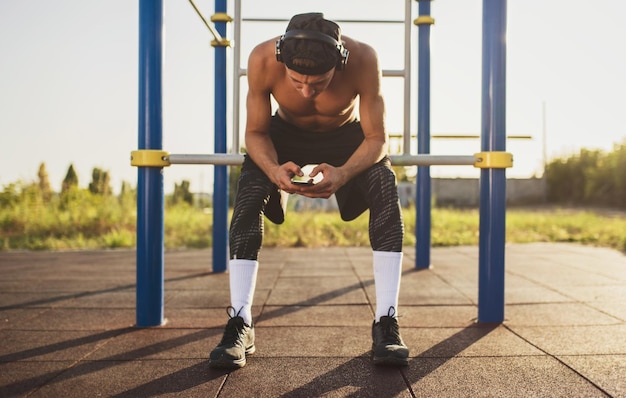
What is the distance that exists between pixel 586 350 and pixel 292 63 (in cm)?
127

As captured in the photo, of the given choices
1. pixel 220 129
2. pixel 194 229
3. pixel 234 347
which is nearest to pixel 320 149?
pixel 234 347

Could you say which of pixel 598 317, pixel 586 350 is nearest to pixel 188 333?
pixel 586 350

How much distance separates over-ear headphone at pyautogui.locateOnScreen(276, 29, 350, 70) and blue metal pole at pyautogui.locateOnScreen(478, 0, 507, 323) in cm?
69

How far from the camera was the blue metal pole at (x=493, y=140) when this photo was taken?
1.98 m

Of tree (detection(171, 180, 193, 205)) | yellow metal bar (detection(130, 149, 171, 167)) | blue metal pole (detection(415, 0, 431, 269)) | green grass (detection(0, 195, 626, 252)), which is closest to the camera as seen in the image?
yellow metal bar (detection(130, 149, 171, 167))

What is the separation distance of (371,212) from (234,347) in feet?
2.00

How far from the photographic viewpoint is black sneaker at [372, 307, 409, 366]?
4.86ft

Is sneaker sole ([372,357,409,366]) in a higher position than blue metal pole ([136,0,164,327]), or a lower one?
lower

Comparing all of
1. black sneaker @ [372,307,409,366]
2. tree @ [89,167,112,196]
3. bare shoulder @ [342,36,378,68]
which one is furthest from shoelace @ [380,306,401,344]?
tree @ [89,167,112,196]

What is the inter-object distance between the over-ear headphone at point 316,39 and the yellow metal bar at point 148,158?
0.64m

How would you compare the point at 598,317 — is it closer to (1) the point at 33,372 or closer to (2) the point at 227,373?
(2) the point at 227,373

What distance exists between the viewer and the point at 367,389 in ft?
4.28

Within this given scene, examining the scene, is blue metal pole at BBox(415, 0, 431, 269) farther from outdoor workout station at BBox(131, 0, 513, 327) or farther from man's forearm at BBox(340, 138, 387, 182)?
man's forearm at BBox(340, 138, 387, 182)

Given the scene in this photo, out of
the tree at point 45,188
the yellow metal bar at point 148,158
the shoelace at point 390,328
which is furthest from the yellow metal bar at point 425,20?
the tree at point 45,188
